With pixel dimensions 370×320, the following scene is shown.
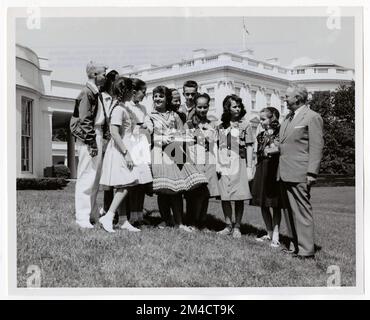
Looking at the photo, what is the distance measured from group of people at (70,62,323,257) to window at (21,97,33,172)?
1.51 feet

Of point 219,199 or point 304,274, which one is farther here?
point 219,199

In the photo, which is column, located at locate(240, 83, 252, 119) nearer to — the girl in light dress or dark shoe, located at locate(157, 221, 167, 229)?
the girl in light dress

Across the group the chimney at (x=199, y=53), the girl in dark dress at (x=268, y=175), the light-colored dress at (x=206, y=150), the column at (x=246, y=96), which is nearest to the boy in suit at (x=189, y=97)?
the light-colored dress at (x=206, y=150)

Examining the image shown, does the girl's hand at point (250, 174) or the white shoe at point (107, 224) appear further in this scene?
the girl's hand at point (250, 174)

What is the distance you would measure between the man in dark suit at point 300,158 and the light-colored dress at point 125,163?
1.35 m

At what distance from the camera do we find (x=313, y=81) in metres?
5.82

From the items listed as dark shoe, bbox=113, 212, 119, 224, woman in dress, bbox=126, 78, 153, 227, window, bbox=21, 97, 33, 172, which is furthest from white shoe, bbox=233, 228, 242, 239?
window, bbox=21, 97, 33, 172

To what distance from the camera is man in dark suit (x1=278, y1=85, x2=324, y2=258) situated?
213 inches

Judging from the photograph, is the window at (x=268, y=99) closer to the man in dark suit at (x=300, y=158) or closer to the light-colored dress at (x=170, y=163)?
the man in dark suit at (x=300, y=158)

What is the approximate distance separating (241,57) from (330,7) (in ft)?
3.26

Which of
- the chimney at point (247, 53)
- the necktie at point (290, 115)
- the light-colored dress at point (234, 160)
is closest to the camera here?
the necktie at point (290, 115)

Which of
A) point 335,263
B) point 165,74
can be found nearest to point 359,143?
point 335,263

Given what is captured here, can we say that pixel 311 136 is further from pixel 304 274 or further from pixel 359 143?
pixel 304 274

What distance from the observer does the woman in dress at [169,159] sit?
5.69 meters
